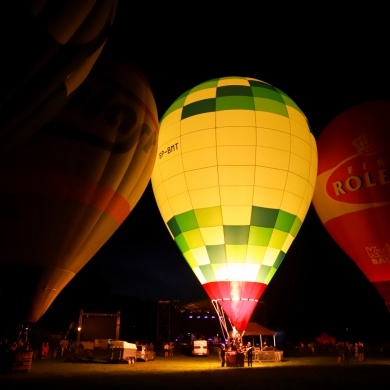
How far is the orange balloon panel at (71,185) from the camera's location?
727cm

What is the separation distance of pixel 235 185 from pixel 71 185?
4.00 meters

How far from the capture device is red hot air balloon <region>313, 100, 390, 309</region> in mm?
12125

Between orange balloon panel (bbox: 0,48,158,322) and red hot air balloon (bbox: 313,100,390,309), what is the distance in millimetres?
5999

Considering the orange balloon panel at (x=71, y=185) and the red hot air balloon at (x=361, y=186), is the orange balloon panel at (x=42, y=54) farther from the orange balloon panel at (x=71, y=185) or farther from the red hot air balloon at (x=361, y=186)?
the red hot air balloon at (x=361, y=186)

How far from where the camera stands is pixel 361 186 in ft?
40.4

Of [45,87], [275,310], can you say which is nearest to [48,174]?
[45,87]

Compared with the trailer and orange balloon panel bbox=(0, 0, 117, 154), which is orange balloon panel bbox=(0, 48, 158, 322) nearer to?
orange balloon panel bbox=(0, 0, 117, 154)

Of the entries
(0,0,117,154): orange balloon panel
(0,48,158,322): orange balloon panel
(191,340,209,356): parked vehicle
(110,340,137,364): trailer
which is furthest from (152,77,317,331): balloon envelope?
(191,340,209,356): parked vehicle

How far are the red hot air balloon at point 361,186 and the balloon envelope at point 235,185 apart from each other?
5.84 feet

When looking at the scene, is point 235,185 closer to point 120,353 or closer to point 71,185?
point 71,185

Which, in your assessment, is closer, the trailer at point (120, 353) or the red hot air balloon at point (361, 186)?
the red hot air balloon at point (361, 186)

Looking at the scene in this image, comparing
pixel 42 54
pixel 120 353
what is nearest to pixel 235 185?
pixel 120 353

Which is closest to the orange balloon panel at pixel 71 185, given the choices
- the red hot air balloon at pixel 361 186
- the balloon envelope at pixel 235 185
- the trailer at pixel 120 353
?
the balloon envelope at pixel 235 185

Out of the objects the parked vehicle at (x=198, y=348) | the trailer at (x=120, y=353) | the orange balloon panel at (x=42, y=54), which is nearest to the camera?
the orange balloon panel at (x=42, y=54)
